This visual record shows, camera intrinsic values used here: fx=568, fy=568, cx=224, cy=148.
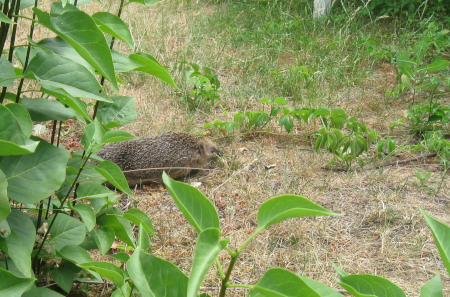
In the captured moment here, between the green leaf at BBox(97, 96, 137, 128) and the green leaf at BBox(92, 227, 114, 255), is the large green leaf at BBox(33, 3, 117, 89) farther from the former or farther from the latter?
the green leaf at BBox(92, 227, 114, 255)

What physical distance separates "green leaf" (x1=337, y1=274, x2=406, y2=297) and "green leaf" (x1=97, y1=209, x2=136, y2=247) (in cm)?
132

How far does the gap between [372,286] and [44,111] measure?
3.76 feet

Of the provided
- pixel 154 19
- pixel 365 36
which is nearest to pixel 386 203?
pixel 365 36

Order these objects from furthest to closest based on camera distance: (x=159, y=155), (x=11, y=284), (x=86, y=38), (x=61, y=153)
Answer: (x=159, y=155) < (x=61, y=153) < (x=86, y=38) < (x=11, y=284)

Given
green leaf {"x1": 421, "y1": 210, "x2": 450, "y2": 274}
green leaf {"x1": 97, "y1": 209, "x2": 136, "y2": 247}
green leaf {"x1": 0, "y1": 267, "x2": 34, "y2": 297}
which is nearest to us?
green leaf {"x1": 421, "y1": 210, "x2": 450, "y2": 274}

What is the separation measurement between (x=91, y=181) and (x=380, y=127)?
11.0 ft

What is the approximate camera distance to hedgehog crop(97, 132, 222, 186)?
3.91 meters

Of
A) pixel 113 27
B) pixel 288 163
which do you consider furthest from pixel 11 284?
pixel 288 163

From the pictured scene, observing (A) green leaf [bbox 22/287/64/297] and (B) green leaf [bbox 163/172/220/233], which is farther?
(A) green leaf [bbox 22/287/64/297]

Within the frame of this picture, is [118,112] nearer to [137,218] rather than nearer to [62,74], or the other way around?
[137,218]

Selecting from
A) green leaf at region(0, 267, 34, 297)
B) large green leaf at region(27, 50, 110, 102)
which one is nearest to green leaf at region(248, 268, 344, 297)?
green leaf at region(0, 267, 34, 297)

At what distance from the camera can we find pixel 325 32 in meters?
6.99

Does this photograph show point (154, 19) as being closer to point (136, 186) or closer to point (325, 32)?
point (325, 32)

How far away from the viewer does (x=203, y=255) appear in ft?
3.40
